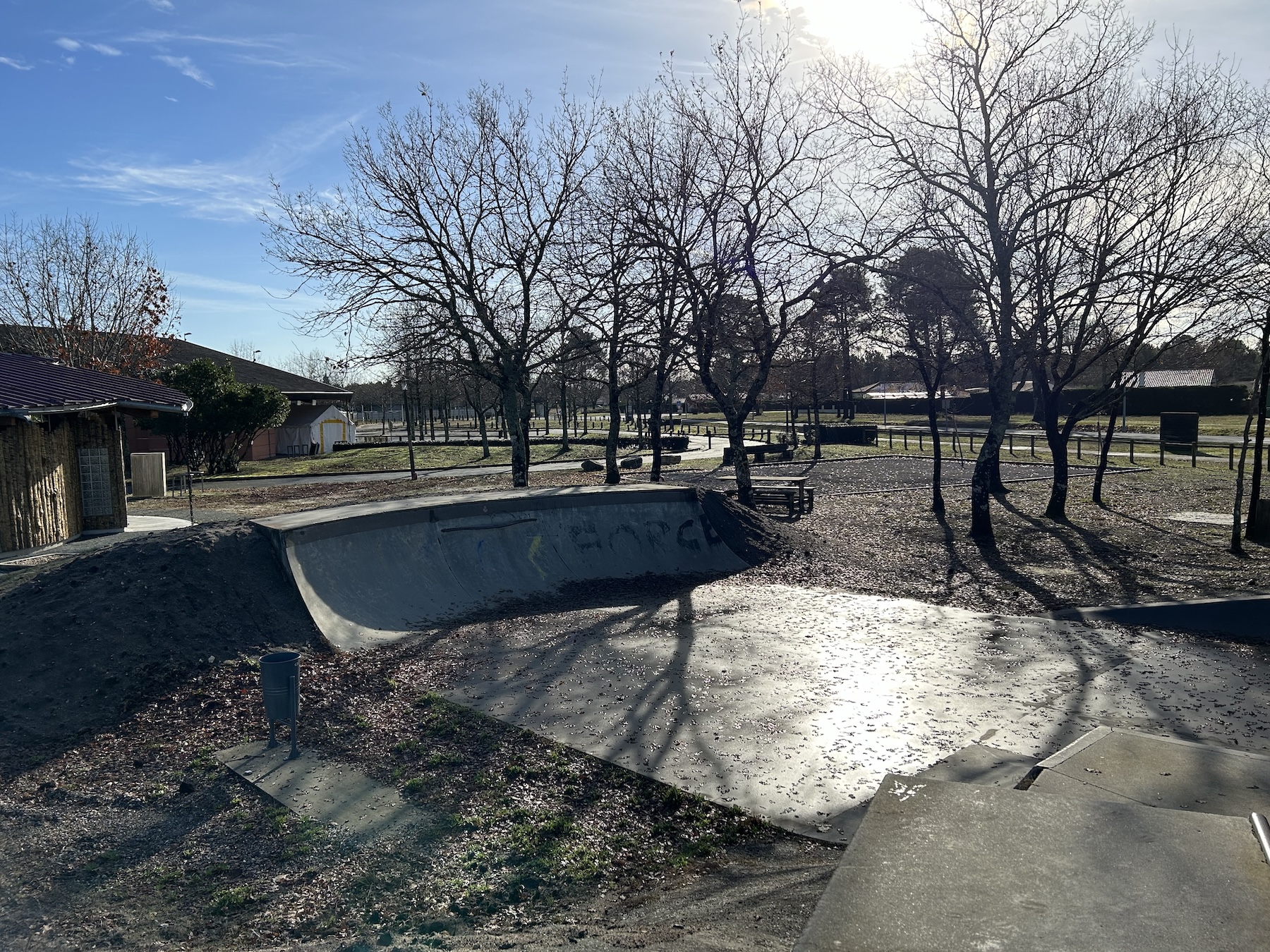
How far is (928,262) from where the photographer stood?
17.7 metres

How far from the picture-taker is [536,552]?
13.9m

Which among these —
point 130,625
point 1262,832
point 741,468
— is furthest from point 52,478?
point 1262,832

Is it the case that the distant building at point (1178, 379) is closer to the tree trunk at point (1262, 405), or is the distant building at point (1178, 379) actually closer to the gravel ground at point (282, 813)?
the tree trunk at point (1262, 405)

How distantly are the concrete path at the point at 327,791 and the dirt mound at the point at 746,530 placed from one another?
9.88 metres

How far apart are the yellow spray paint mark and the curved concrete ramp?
0.02 m

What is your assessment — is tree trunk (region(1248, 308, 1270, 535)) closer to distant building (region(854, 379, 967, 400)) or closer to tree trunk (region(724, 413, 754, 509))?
tree trunk (region(724, 413, 754, 509))

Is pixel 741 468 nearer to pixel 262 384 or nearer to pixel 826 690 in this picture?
pixel 826 690

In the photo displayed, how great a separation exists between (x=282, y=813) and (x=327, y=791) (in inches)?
16.2

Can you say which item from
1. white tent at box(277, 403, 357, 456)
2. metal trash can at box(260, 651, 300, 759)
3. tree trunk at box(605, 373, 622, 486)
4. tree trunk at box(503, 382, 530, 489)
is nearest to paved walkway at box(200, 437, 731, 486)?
tree trunk at box(605, 373, 622, 486)

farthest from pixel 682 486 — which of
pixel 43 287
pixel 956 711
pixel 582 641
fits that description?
pixel 43 287

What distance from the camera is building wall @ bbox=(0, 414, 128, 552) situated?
14.3 metres

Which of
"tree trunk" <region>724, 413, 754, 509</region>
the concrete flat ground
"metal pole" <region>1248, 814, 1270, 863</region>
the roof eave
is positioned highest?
the roof eave

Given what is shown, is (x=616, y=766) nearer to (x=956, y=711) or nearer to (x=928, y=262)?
(x=956, y=711)

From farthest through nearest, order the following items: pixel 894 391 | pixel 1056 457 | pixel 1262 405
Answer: pixel 894 391 < pixel 1056 457 < pixel 1262 405
